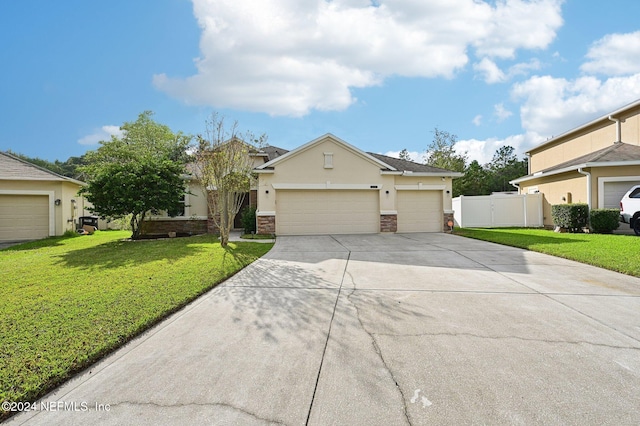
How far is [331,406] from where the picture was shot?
222 cm

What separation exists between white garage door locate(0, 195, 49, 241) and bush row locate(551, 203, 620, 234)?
24.4 metres

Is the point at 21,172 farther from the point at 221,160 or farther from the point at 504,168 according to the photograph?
the point at 504,168

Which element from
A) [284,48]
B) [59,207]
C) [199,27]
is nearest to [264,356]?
[284,48]

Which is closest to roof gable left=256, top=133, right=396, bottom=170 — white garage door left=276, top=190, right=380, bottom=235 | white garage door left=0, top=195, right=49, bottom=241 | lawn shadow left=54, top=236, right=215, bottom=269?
white garage door left=276, top=190, right=380, bottom=235

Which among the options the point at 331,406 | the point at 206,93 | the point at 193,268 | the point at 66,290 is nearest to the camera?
the point at 331,406

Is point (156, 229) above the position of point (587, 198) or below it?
below

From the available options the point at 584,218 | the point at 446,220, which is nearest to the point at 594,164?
the point at 584,218

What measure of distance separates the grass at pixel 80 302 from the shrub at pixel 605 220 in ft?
46.7

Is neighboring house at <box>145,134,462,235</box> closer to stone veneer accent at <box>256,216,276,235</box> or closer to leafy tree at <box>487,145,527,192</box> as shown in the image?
stone veneer accent at <box>256,216,276,235</box>

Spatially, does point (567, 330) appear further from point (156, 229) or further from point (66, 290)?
point (156, 229)

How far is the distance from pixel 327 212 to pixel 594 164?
12.2 meters

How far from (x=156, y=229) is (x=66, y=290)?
36.0ft

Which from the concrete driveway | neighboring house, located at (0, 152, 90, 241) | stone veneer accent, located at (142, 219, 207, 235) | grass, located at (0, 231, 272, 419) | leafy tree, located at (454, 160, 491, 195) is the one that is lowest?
the concrete driveway

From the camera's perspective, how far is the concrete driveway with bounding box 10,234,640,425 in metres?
2.16
